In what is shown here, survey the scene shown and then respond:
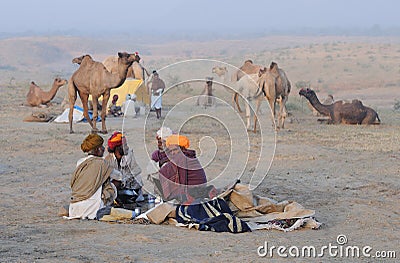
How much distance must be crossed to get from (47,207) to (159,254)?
2699 mm

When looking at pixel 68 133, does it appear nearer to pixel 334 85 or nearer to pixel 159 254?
pixel 159 254

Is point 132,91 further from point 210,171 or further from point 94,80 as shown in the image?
point 210,171

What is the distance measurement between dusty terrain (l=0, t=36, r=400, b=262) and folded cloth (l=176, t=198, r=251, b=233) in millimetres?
143

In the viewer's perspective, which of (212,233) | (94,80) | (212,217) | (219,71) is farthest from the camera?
(219,71)

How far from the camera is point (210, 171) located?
37.7 feet

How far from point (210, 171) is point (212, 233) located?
13.8 ft

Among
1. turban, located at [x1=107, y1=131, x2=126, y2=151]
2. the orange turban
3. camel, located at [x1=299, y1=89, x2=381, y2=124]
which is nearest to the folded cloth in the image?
the orange turban

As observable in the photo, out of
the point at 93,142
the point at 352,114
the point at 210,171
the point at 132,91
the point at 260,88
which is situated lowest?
the point at 352,114

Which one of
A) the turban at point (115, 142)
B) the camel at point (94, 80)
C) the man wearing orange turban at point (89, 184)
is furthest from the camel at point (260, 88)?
the man wearing orange turban at point (89, 184)

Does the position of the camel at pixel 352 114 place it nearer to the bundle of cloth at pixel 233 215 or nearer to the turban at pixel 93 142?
the bundle of cloth at pixel 233 215

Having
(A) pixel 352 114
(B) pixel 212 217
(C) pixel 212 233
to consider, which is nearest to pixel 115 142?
(B) pixel 212 217

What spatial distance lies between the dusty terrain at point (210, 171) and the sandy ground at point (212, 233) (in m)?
0.01

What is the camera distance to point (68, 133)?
15602mm

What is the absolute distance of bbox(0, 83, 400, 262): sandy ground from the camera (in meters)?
6.62
